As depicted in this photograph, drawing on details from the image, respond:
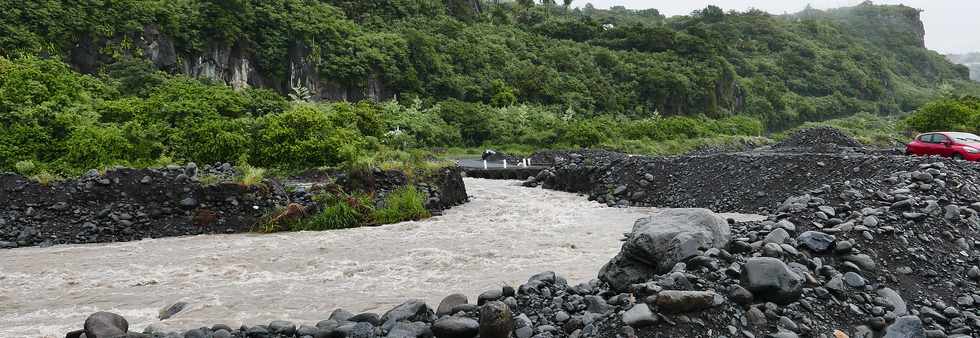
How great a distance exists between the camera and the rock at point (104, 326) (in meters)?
5.74

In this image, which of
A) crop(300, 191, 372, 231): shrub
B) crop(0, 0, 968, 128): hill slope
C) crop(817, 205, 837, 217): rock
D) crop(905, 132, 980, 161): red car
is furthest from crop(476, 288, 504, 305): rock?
crop(0, 0, 968, 128): hill slope

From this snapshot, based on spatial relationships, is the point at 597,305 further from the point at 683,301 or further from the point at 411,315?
the point at 411,315

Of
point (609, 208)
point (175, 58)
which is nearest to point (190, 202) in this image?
point (609, 208)

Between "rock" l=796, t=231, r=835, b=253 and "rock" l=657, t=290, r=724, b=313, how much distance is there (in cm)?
215

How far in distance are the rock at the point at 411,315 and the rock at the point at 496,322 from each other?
762 mm

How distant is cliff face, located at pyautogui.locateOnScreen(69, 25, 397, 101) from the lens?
40.9 metres

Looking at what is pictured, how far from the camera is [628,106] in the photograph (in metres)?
70.2

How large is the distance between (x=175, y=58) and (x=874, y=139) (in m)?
56.0

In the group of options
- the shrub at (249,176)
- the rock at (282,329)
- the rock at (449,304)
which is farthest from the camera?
the shrub at (249,176)

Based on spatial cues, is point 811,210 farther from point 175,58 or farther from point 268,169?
point 175,58

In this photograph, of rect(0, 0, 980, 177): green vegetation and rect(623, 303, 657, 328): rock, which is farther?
rect(0, 0, 980, 177): green vegetation

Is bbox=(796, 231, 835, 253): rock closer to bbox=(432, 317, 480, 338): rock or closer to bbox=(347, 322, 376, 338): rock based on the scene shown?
bbox=(432, 317, 480, 338): rock

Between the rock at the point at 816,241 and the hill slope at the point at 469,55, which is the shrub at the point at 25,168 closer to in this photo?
the rock at the point at 816,241

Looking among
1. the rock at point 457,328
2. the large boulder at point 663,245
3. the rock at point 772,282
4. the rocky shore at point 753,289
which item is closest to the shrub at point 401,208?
the rocky shore at point 753,289
